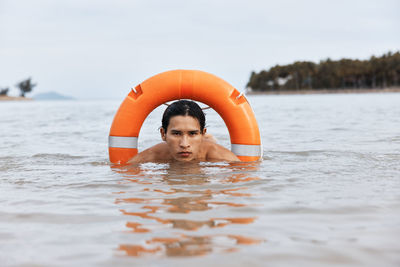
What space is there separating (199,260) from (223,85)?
2.56m

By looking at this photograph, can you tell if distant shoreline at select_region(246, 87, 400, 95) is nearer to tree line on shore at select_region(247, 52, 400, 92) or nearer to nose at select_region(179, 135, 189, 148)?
tree line on shore at select_region(247, 52, 400, 92)

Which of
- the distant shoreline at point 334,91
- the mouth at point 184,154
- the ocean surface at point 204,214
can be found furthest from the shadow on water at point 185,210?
the distant shoreline at point 334,91

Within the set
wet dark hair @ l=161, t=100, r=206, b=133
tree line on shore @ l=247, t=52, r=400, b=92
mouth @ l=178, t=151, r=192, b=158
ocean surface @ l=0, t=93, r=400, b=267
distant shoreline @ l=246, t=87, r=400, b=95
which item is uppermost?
tree line on shore @ l=247, t=52, r=400, b=92

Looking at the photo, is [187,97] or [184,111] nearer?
[184,111]

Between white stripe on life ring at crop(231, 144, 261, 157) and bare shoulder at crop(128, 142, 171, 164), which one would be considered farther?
white stripe on life ring at crop(231, 144, 261, 157)

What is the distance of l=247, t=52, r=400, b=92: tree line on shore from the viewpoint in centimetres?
7138

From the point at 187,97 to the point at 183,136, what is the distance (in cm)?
59

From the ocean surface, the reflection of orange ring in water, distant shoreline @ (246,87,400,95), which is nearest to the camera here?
the ocean surface

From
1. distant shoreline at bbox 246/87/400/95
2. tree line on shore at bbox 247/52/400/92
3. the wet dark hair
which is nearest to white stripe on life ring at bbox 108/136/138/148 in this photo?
the wet dark hair

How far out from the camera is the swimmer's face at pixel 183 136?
3463mm

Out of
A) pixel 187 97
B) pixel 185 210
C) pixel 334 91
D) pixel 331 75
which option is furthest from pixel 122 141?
pixel 331 75

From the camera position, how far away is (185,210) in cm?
217

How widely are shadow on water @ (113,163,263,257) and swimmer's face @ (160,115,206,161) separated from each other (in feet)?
0.46

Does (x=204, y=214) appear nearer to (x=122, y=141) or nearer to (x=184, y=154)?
(x=184, y=154)
